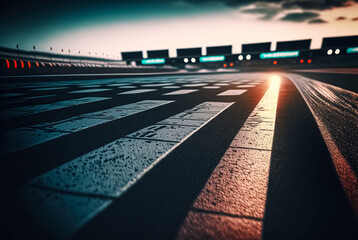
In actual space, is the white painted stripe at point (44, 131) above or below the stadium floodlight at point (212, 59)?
below

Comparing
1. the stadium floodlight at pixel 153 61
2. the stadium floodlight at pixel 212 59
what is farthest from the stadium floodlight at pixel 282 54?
the stadium floodlight at pixel 153 61

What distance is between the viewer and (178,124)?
7.02ft

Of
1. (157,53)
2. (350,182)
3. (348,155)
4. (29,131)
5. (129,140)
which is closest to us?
(350,182)

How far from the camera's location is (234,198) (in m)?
0.87

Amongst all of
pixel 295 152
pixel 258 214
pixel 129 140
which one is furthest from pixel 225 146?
pixel 129 140

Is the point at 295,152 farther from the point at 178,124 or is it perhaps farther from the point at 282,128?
the point at 178,124

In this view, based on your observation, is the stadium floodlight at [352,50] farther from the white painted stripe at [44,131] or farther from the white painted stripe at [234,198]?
the white painted stripe at [44,131]

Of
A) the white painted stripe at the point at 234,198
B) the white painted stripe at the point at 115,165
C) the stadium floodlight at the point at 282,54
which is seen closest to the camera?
the white painted stripe at the point at 234,198

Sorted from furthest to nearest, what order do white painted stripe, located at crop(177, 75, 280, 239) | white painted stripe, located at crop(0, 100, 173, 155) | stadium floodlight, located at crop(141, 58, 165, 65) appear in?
stadium floodlight, located at crop(141, 58, 165, 65)
white painted stripe, located at crop(0, 100, 173, 155)
white painted stripe, located at crop(177, 75, 280, 239)

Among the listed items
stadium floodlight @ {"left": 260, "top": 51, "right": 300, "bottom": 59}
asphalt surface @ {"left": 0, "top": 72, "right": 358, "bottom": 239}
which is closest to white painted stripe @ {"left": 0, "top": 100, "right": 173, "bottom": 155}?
asphalt surface @ {"left": 0, "top": 72, "right": 358, "bottom": 239}

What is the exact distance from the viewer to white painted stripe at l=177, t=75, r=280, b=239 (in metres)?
0.69

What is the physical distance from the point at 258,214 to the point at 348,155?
1.08 meters

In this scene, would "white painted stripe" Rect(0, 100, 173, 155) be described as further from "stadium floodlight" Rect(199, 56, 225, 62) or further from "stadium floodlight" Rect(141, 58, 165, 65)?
"stadium floodlight" Rect(141, 58, 165, 65)

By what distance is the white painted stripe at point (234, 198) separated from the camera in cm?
69
